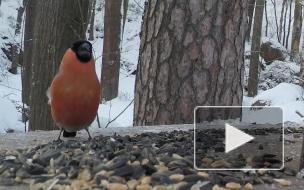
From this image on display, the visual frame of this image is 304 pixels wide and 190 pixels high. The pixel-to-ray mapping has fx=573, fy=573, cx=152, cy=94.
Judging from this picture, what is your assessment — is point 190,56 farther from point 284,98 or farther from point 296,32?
point 296,32

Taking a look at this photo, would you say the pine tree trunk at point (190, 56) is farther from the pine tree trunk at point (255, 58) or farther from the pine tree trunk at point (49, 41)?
the pine tree trunk at point (255, 58)

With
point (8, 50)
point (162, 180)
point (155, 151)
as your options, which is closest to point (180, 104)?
point (155, 151)

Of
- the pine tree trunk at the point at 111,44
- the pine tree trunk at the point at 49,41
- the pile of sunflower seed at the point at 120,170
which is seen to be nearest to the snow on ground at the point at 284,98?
the pine tree trunk at the point at 111,44

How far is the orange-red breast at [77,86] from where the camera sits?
2.63m

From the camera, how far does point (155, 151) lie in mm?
2283

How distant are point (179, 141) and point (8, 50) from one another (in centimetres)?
1917

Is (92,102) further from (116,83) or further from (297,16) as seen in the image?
(297,16)

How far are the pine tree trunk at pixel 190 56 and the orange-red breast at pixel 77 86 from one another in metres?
1.33

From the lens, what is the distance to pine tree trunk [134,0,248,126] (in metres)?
3.98

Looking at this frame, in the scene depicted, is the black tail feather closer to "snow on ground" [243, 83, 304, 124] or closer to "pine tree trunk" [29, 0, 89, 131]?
"pine tree trunk" [29, 0, 89, 131]

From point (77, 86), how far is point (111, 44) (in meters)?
9.55

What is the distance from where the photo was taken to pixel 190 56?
3.98m

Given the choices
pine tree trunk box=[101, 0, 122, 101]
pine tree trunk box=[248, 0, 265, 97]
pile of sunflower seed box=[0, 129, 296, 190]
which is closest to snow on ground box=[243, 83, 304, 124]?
pine tree trunk box=[248, 0, 265, 97]

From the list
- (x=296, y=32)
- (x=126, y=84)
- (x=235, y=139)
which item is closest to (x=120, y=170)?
(x=235, y=139)
